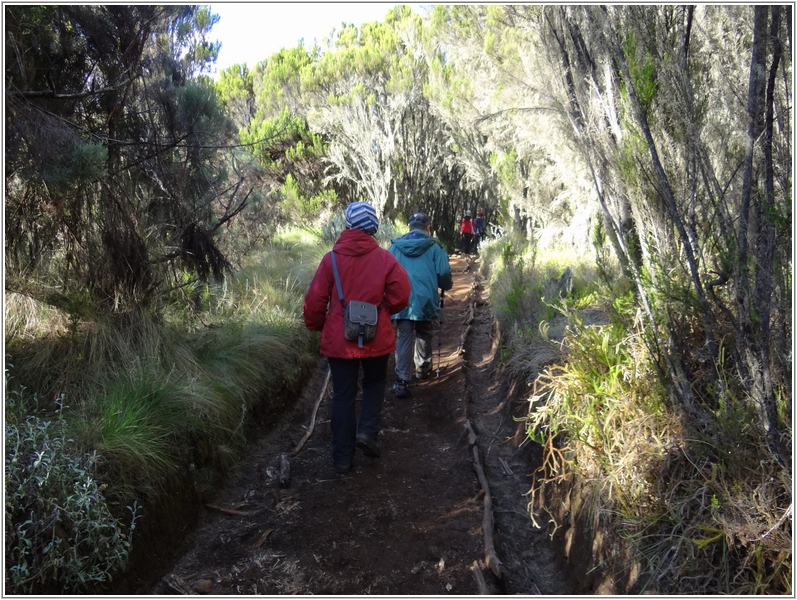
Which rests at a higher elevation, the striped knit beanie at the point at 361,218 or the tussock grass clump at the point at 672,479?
the striped knit beanie at the point at 361,218

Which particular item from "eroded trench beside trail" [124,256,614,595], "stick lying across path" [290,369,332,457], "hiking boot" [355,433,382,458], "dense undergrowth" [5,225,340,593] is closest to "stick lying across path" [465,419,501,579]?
"eroded trench beside trail" [124,256,614,595]

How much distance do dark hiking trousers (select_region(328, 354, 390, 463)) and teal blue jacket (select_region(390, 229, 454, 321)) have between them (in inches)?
75.1

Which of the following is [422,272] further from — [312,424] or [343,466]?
[343,466]

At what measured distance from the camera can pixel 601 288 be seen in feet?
22.1

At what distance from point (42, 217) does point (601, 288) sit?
5.42 meters

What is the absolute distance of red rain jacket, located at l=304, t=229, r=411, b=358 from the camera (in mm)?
5066

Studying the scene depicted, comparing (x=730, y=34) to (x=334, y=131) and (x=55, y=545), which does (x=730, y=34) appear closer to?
(x=55, y=545)

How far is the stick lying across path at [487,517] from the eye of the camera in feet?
12.5

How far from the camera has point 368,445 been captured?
17.9 ft

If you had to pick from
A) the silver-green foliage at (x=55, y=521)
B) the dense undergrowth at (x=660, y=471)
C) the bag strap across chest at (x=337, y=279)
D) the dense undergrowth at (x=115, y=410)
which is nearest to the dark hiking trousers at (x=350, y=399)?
the bag strap across chest at (x=337, y=279)

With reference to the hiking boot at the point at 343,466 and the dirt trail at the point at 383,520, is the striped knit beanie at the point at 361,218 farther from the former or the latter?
the dirt trail at the point at 383,520

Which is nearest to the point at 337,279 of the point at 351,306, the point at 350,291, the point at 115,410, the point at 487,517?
the point at 350,291

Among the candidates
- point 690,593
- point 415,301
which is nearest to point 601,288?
point 415,301

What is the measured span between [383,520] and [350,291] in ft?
5.91
